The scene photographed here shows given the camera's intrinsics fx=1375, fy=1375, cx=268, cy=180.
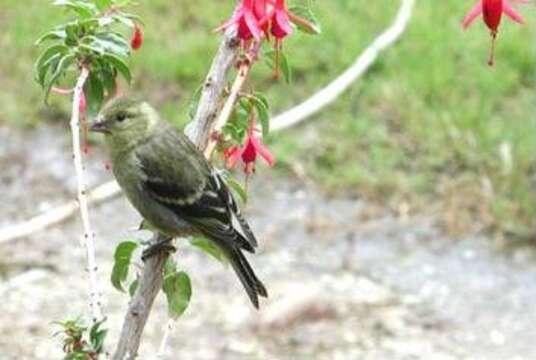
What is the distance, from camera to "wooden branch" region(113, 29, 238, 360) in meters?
1.82

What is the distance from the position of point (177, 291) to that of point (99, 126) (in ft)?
1.74

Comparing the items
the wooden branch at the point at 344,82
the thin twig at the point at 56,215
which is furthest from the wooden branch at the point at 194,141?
the wooden branch at the point at 344,82

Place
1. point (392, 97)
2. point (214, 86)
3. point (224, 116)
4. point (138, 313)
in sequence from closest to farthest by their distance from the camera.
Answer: point (138, 313)
point (214, 86)
point (224, 116)
point (392, 97)

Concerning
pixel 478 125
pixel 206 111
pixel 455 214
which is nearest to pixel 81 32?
pixel 206 111

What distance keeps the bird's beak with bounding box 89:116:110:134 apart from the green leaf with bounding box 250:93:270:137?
15.0 inches

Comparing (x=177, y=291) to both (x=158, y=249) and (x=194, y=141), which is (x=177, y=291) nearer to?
(x=158, y=249)

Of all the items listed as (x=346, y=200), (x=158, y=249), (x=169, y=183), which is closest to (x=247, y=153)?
(x=158, y=249)

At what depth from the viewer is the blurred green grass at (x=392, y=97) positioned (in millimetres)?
5699

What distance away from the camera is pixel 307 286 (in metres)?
5.16

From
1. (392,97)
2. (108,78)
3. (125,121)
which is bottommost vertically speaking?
(392,97)

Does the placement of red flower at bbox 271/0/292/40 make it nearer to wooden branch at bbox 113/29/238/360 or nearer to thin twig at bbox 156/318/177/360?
wooden branch at bbox 113/29/238/360

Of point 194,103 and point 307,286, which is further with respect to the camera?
point 307,286

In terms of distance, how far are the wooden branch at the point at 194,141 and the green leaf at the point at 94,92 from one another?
0.19m

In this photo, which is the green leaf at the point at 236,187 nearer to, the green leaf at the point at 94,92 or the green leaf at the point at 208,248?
Result: the green leaf at the point at 208,248
